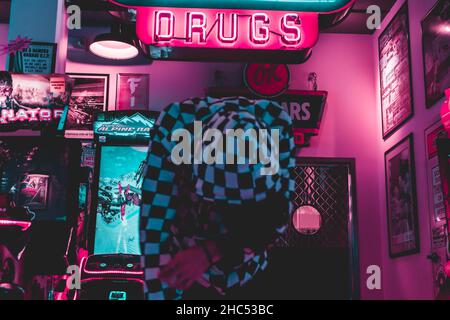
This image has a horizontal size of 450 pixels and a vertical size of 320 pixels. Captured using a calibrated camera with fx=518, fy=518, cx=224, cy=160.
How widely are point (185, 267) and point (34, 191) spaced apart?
7.54 ft

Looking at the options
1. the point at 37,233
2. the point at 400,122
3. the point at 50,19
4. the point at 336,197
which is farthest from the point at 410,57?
the point at 37,233

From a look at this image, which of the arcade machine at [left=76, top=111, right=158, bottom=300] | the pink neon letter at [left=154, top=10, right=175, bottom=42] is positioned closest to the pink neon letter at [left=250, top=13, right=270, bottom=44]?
the pink neon letter at [left=154, top=10, right=175, bottom=42]

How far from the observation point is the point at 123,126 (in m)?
4.82

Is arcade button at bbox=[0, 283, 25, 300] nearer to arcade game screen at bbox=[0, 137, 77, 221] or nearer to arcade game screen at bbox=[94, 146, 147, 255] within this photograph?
arcade game screen at bbox=[0, 137, 77, 221]

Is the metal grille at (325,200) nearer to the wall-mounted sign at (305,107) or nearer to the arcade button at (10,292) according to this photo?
the wall-mounted sign at (305,107)

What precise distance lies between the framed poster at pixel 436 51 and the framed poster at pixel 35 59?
3.02m

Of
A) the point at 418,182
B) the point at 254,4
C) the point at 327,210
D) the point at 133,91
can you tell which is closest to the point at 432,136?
the point at 418,182

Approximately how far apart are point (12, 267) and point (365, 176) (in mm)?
4204

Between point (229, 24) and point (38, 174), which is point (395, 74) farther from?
point (38, 174)

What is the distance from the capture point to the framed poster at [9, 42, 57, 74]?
3932mm

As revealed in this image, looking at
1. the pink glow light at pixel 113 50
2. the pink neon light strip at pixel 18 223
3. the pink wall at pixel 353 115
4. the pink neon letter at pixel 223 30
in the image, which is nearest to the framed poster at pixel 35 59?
the pink neon letter at pixel 223 30

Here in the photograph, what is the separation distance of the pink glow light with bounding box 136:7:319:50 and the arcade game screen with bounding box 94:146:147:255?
119cm

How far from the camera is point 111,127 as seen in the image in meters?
4.84

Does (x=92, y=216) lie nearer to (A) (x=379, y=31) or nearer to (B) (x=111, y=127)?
(B) (x=111, y=127)
